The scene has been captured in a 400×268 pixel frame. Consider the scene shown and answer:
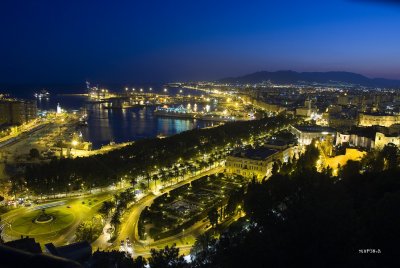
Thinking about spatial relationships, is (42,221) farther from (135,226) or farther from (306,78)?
(306,78)

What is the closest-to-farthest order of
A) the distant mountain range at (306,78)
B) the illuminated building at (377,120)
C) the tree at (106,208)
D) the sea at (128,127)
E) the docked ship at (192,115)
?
the tree at (106,208) → the illuminated building at (377,120) → the sea at (128,127) → the docked ship at (192,115) → the distant mountain range at (306,78)

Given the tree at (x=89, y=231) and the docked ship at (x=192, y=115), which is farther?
the docked ship at (x=192, y=115)

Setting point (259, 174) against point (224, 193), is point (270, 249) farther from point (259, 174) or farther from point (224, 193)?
point (259, 174)

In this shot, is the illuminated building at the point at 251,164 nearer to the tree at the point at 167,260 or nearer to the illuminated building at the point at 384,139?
the illuminated building at the point at 384,139

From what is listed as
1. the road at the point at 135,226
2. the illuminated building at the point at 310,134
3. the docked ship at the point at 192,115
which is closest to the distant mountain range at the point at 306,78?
the docked ship at the point at 192,115

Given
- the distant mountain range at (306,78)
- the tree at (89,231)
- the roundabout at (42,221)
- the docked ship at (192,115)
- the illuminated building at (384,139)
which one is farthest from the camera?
the distant mountain range at (306,78)

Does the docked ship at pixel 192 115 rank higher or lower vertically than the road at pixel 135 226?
higher

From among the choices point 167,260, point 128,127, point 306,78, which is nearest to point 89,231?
point 167,260

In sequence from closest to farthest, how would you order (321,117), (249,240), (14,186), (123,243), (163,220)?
(249,240), (123,243), (163,220), (14,186), (321,117)

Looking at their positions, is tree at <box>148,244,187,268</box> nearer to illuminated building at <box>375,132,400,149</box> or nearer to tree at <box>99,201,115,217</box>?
tree at <box>99,201,115,217</box>

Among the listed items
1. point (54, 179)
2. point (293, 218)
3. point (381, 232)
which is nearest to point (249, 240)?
point (293, 218)

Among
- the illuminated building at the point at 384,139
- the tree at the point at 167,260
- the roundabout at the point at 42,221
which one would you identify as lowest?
the roundabout at the point at 42,221
